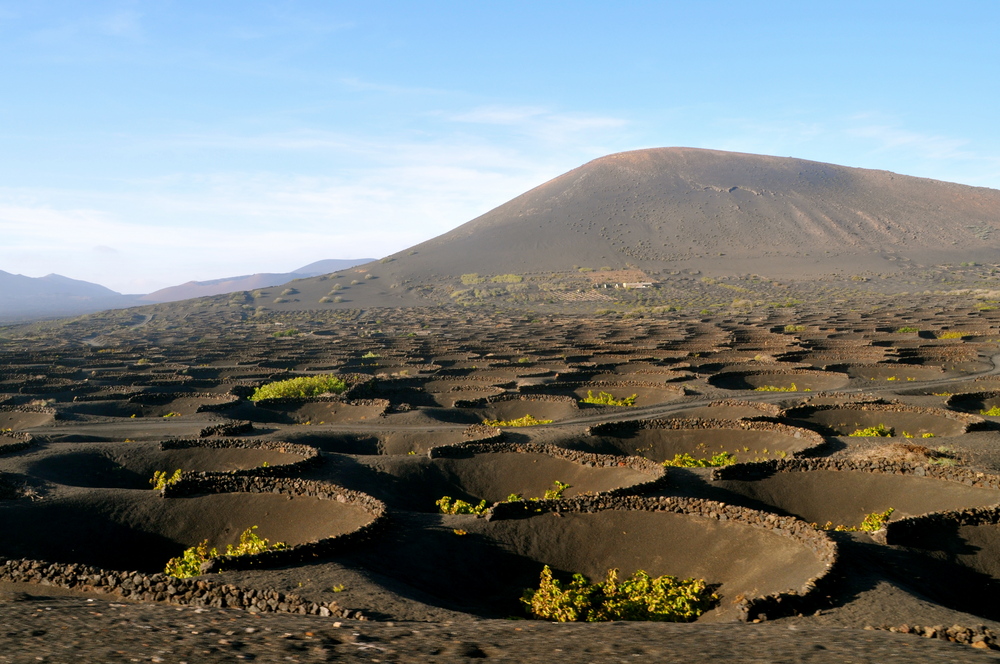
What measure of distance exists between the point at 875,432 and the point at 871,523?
36.1 ft

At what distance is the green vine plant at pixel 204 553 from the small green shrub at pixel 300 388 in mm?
20179

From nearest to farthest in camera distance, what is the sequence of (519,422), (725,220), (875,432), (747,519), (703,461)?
(747,519) → (703,461) → (875,432) → (519,422) → (725,220)

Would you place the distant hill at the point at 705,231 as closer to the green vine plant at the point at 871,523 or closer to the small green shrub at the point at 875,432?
the small green shrub at the point at 875,432

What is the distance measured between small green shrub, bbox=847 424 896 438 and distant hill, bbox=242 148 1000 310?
338 feet

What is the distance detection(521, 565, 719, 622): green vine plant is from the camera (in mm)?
12570

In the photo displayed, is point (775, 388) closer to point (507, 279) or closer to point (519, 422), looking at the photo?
point (519, 422)

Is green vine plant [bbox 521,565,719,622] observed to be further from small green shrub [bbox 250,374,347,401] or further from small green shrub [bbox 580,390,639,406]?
small green shrub [bbox 250,374,347,401]

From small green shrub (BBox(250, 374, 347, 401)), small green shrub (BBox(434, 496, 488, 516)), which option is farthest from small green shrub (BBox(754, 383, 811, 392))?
small green shrub (BBox(250, 374, 347, 401))

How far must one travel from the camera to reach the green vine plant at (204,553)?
46.5 feet

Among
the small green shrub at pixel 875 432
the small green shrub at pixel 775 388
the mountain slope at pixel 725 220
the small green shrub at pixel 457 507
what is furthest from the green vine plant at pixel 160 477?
the mountain slope at pixel 725 220

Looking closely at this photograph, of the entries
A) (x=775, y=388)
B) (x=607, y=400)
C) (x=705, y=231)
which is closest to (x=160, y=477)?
(x=607, y=400)

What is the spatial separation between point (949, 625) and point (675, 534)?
242 inches

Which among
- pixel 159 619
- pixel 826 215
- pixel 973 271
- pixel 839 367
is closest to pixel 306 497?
pixel 159 619

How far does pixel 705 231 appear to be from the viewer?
6161 inches
